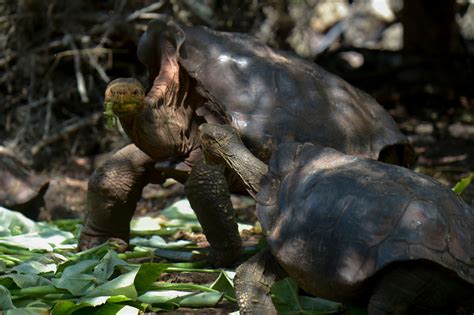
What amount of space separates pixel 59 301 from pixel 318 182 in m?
1.07

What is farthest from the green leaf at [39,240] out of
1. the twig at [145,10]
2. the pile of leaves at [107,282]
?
the twig at [145,10]

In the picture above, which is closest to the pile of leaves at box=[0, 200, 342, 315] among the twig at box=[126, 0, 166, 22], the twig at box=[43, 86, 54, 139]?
the twig at box=[43, 86, 54, 139]

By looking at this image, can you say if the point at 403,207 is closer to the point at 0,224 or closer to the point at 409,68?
the point at 0,224

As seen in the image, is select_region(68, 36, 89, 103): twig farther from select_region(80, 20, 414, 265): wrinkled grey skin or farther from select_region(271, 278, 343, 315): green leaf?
select_region(271, 278, 343, 315): green leaf

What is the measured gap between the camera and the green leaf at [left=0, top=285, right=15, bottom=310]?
327 cm

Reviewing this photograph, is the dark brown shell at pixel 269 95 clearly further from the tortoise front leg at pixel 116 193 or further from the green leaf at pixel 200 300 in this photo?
the green leaf at pixel 200 300

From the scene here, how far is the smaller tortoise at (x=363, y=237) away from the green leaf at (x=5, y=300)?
86cm

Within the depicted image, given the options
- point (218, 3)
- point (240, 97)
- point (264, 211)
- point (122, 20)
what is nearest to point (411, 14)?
point (218, 3)

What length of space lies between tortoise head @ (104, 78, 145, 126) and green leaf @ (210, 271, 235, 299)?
0.90 metres

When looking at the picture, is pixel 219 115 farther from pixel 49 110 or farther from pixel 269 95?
pixel 49 110

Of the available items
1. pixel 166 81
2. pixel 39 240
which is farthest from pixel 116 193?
pixel 166 81

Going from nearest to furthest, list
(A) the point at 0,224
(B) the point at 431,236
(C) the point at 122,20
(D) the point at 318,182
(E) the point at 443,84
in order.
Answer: (B) the point at 431,236 → (D) the point at 318,182 → (A) the point at 0,224 → (C) the point at 122,20 → (E) the point at 443,84

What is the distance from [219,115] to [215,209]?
19.5 inches

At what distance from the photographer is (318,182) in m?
3.09
